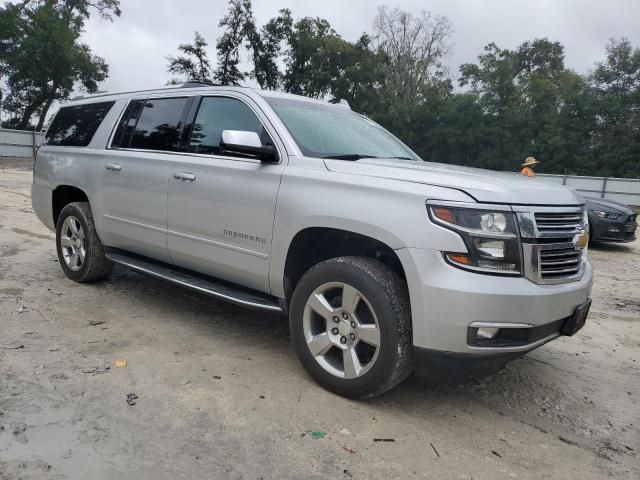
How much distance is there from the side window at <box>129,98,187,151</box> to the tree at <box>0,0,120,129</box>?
34543 millimetres

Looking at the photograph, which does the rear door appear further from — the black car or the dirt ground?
the black car

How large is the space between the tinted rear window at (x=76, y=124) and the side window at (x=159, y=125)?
658 mm

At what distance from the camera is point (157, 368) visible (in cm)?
343

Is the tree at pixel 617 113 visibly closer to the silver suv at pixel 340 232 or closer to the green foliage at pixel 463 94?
the green foliage at pixel 463 94

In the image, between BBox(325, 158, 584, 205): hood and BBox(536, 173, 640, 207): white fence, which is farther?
BBox(536, 173, 640, 207): white fence

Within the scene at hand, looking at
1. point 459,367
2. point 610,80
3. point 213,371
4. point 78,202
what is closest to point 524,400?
point 459,367

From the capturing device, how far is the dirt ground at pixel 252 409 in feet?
8.16

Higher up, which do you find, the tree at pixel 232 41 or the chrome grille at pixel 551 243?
the tree at pixel 232 41

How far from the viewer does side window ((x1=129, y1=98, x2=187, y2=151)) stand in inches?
169

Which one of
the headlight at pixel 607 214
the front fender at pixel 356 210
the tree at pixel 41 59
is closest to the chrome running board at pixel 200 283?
the front fender at pixel 356 210

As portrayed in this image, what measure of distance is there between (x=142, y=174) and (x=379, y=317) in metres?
2.54

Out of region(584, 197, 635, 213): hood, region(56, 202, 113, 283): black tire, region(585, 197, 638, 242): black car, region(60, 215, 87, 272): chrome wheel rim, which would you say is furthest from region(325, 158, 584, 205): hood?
region(584, 197, 635, 213): hood

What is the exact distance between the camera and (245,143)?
3350 millimetres

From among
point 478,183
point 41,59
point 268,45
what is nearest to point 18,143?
point 41,59
